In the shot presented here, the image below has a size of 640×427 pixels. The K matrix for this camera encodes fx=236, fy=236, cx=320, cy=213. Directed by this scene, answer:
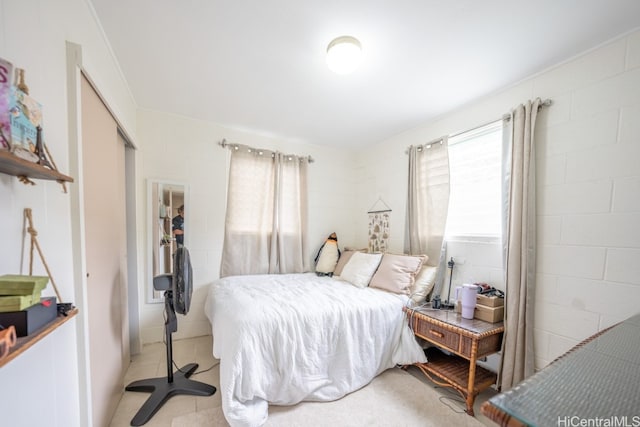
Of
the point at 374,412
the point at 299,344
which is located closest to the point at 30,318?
the point at 299,344

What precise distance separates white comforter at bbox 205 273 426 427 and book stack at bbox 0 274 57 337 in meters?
1.07

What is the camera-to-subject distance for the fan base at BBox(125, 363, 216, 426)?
1.63m

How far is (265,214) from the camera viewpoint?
305 centimetres

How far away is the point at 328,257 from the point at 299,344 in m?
1.62

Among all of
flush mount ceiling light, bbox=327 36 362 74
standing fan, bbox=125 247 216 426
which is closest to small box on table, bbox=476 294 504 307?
flush mount ceiling light, bbox=327 36 362 74

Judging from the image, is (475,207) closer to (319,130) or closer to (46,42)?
(319,130)

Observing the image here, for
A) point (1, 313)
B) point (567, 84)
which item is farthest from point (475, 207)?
point (1, 313)

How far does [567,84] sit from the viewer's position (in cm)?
163

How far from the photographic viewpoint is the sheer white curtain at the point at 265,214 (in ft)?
9.48

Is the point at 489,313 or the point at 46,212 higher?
the point at 46,212

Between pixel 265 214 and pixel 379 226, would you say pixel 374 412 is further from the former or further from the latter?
pixel 265 214

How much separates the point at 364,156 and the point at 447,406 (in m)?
2.96

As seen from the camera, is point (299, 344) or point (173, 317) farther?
point (173, 317)

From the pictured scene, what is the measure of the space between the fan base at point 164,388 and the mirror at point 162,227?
90 cm
